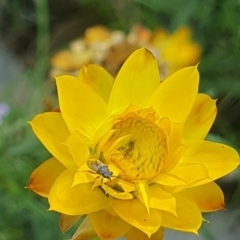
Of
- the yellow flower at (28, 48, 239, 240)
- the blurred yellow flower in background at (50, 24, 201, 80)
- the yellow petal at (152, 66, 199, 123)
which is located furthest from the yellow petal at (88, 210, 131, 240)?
the blurred yellow flower in background at (50, 24, 201, 80)

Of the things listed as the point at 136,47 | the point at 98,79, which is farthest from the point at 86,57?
the point at 98,79

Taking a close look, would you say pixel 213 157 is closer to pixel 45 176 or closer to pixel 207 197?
pixel 207 197

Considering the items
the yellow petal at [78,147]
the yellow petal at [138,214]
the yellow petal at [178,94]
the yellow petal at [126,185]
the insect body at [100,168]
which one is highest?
the yellow petal at [178,94]

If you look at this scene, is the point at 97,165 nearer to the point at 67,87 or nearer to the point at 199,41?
the point at 67,87

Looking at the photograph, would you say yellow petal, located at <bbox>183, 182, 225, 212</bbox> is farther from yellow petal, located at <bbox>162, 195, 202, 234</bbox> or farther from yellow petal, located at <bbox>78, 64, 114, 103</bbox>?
yellow petal, located at <bbox>78, 64, 114, 103</bbox>

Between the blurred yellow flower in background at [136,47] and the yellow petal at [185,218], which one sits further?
the blurred yellow flower in background at [136,47]

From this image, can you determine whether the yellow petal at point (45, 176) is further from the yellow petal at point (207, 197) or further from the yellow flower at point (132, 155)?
the yellow petal at point (207, 197)

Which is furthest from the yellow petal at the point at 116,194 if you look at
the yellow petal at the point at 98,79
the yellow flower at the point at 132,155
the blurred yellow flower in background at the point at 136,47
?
the blurred yellow flower in background at the point at 136,47
